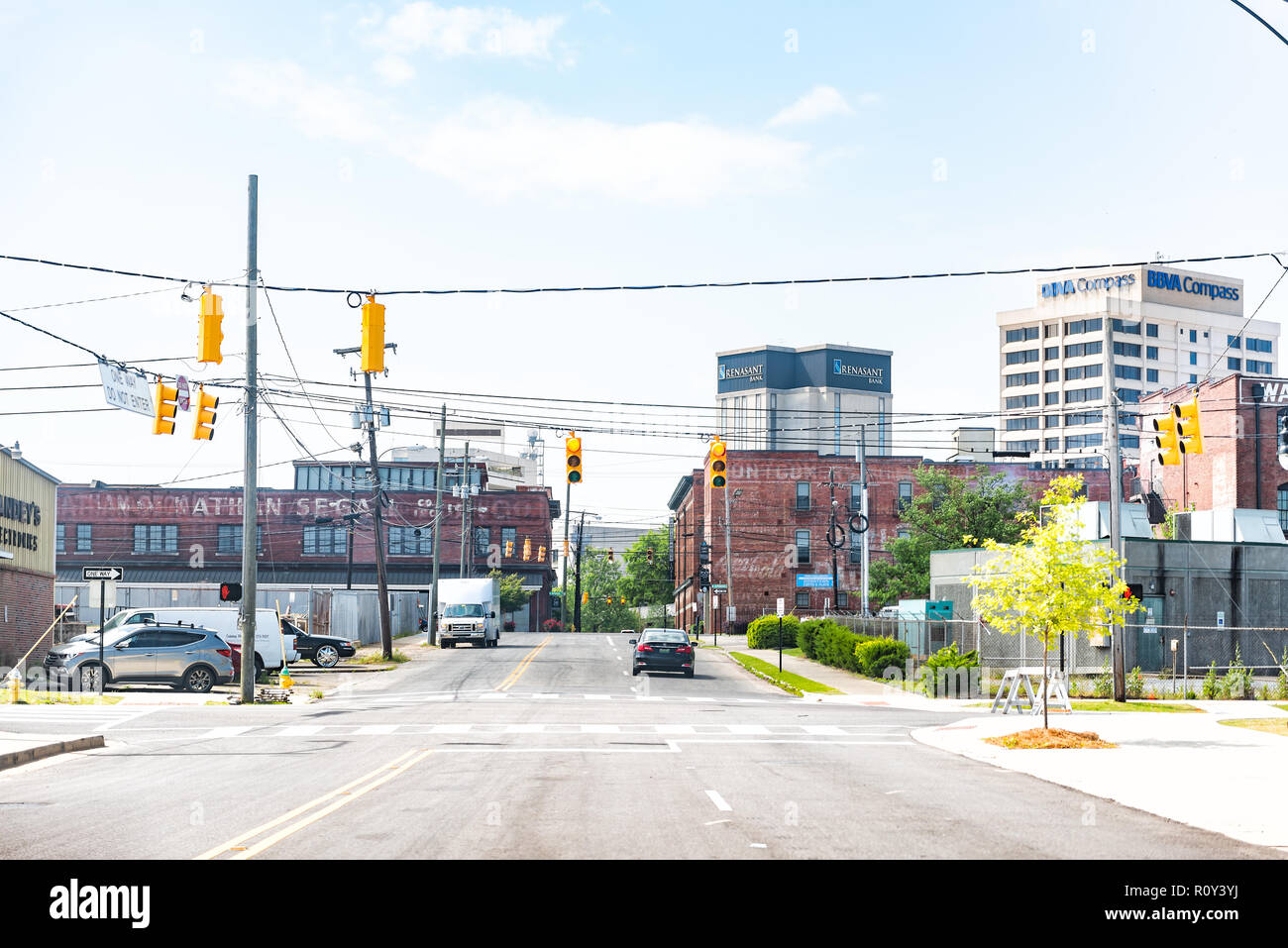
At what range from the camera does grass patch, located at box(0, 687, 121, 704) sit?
28.2 metres

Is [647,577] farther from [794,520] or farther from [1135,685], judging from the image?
[1135,685]

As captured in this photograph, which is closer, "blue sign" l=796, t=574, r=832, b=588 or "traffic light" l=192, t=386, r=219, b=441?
"traffic light" l=192, t=386, r=219, b=441

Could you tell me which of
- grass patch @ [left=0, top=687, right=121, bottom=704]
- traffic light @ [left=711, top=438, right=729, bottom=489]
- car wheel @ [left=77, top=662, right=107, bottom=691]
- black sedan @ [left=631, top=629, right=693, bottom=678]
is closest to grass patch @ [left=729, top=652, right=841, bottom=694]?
black sedan @ [left=631, top=629, right=693, bottom=678]

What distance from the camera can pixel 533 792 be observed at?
1436 centimetres

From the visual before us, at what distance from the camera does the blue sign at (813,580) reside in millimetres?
84250

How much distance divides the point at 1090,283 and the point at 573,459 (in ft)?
394

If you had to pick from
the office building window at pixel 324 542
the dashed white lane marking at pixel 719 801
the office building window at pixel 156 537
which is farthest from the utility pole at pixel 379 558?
the office building window at pixel 156 537

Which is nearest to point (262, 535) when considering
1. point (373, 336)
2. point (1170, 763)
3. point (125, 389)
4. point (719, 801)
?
point (125, 389)

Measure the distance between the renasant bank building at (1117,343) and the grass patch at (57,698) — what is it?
11768 cm

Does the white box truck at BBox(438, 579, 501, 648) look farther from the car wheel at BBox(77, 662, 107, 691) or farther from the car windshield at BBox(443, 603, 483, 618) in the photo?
the car wheel at BBox(77, 662, 107, 691)

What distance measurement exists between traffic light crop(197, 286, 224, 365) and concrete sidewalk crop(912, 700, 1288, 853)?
1461 centimetres
